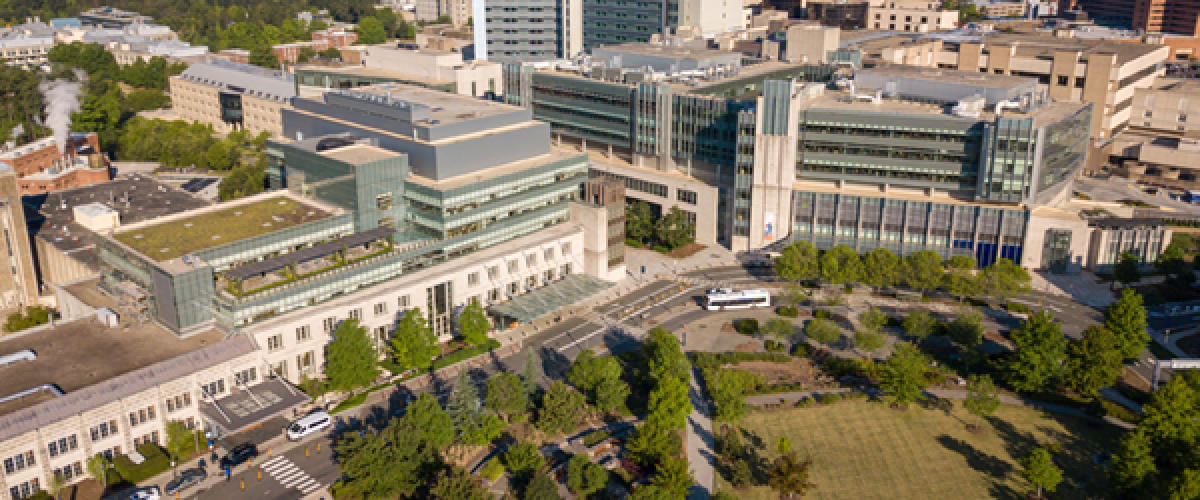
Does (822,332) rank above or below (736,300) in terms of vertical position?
above

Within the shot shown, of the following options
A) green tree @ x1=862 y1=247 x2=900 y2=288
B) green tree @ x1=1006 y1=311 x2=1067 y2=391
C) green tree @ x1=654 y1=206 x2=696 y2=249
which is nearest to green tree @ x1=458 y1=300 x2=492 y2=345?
green tree @ x1=654 y1=206 x2=696 y2=249

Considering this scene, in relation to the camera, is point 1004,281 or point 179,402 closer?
point 179,402

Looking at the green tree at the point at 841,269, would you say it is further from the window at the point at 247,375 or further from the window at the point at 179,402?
the window at the point at 179,402

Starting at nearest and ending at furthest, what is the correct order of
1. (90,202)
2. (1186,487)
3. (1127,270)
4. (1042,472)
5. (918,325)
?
(1186,487)
(1042,472)
(918,325)
(1127,270)
(90,202)

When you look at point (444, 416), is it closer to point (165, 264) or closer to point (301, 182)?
point (165, 264)

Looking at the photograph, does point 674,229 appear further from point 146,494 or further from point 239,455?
point 146,494

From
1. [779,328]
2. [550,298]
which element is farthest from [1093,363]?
[550,298]

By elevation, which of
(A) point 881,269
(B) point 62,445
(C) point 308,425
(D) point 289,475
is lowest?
(D) point 289,475

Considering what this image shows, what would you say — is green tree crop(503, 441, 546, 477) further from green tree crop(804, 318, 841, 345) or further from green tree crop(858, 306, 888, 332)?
green tree crop(858, 306, 888, 332)

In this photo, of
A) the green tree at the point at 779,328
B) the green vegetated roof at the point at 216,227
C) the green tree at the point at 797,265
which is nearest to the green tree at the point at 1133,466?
the green tree at the point at 779,328
